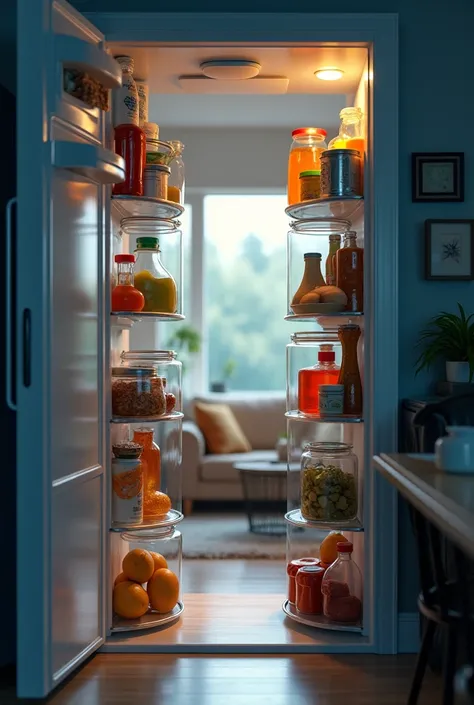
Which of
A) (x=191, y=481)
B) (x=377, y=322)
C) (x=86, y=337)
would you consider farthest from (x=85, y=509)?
(x=191, y=481)

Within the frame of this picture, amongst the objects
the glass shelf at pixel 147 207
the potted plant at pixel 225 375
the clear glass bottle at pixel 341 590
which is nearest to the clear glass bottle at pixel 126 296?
the glass shelf at pixel 147 207

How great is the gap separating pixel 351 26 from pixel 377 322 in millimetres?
1072

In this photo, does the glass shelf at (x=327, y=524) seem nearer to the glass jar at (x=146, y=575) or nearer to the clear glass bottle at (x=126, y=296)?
the glass jar at (x=146, y=575)

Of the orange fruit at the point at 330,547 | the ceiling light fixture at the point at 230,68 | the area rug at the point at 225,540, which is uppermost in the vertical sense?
→ the ceiling light fixture at the point at 230,68

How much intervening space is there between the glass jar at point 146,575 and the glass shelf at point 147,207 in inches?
48.4

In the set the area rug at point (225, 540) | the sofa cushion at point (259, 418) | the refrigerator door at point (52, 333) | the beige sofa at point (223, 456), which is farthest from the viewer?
the sofa cushion at point (259, 418)

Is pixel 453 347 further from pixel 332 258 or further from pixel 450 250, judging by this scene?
pixel 332 258

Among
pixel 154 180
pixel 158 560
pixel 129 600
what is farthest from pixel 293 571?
pixel 154 180

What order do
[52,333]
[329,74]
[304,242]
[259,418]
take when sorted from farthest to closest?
[259,418] < [304,242] < [329,74] < [52,333]

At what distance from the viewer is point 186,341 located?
719cm

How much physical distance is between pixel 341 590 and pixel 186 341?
13.6ft

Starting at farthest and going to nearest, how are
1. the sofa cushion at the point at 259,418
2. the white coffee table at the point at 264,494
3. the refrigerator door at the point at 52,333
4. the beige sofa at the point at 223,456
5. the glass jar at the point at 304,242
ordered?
the sofa cushion at the point at 259,418 < the beige sofa at the point at 223,456 < the white coffee table at the point at 264,494 < the glass jar at the point at 304,242 < the refrigerator door at the point at 52,333

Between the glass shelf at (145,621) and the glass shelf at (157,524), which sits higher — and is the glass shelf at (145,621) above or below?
below

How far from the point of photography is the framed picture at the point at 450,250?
320 centimetres
